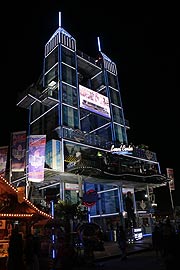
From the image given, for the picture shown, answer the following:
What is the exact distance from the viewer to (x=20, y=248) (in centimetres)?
809

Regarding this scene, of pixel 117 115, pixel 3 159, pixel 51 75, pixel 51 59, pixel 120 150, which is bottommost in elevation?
pixel 3 159

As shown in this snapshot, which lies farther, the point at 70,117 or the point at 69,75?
the point at 69,75

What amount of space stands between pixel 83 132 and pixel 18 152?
13172mm

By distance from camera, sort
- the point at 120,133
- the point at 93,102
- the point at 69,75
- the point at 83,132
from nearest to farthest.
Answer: the point at 83,132, the point at 69,75, the point at 93,102, the point at 120,133

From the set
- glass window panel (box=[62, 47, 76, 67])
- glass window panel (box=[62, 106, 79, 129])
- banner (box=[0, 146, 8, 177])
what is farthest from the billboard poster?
banner (box=[0, 146, 8, 177])

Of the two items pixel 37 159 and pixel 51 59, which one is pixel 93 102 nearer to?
pixel 51 59

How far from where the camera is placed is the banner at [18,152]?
843 inches

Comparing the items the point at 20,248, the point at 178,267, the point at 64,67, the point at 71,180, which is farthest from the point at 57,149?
the point at 178,267

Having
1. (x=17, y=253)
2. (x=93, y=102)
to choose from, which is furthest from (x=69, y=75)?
(x=17, y=253)

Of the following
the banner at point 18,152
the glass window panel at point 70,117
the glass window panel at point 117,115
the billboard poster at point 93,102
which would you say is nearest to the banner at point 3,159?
the banner at point 18,152

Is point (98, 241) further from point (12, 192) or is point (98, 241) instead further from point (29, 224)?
point (12, 192)

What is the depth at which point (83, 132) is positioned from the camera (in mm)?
33719

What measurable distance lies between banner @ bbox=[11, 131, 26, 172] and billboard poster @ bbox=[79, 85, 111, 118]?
53.1ft

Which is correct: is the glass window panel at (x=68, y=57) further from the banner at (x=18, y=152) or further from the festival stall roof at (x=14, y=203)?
the festival stall roof at (x=14, y=203)
